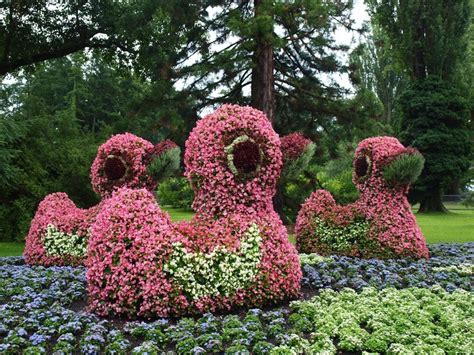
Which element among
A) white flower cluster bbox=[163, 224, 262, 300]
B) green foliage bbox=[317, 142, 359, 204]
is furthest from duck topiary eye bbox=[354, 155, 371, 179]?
green foliage bbox=[317, 142, 359, 204]

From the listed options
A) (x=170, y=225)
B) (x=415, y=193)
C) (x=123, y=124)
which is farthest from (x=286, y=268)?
(x=415, y=193)

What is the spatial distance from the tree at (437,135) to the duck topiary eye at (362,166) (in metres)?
14.8

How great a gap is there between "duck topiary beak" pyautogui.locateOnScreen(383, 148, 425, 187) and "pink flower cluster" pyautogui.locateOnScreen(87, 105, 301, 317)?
3032mm

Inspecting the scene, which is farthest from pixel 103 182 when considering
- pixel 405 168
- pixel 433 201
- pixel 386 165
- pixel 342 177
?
pixel 433 201

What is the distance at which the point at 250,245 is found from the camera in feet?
18.3

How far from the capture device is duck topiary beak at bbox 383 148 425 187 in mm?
8219

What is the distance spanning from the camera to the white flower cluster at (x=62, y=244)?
26.7 feet

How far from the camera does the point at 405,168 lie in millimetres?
8242

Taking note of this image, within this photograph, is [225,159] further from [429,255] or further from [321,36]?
[321,36]

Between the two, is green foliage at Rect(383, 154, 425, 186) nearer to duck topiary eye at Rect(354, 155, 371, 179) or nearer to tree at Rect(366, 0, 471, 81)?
duck topiary eye at Rect(354, 155, 371, 179)

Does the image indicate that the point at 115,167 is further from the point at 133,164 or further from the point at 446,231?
the point at 446,231

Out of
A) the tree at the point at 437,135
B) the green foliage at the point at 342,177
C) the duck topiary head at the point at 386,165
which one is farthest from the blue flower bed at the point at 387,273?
the tree at the point at 437,135

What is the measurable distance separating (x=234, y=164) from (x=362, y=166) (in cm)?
390

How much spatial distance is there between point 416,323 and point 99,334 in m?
3.01
